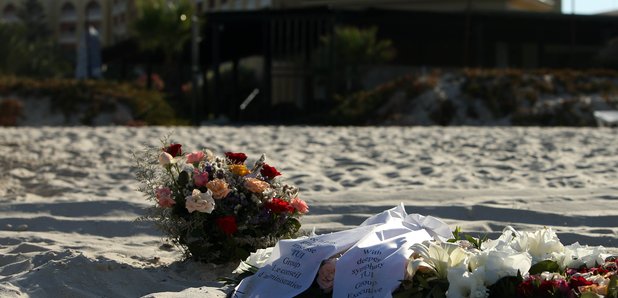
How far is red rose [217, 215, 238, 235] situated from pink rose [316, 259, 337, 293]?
3.40 ft

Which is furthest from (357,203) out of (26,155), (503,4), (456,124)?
(503,4)

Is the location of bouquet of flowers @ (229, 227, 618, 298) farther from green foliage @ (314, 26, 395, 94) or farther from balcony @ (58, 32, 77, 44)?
balcony @ (58, 32, 77, 44)

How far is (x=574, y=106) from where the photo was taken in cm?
1936

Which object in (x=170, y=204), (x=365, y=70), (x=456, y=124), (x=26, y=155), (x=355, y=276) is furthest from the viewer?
(x=365, y=70)

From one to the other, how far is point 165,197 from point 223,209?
32 cm

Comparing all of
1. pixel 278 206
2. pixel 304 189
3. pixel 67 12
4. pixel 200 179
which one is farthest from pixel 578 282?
A: pixel 67 12

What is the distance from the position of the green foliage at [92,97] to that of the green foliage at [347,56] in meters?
4.44

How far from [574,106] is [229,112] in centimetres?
1097

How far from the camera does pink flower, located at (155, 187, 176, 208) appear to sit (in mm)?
5512

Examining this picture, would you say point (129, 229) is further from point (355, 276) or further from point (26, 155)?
point (26, 155)

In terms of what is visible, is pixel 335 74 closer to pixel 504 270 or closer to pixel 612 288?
pixel 504 270

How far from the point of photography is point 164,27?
2758 centimetres

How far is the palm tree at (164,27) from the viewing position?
27.7 m

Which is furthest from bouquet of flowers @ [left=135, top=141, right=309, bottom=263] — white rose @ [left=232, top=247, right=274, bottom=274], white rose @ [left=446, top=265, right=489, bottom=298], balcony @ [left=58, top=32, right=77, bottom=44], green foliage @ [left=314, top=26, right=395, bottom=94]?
balcony @ [left=58, top=32, right=77, bottom=44]
